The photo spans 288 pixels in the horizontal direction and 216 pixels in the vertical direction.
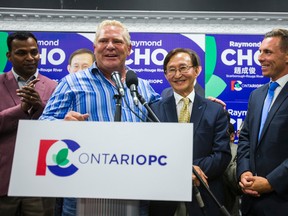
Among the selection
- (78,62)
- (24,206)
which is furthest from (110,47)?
(78,62)

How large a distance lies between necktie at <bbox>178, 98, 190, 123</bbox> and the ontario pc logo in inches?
42.6

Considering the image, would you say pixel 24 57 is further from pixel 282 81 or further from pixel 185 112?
pixel 282 81

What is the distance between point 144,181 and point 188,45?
2960 mm

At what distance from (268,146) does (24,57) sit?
5.99 ft

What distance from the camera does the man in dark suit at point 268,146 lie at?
6.26 feet

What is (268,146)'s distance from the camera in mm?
1985

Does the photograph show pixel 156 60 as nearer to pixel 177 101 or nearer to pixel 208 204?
pixel 177 101

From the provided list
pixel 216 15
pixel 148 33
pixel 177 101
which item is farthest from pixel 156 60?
pixel 177 101

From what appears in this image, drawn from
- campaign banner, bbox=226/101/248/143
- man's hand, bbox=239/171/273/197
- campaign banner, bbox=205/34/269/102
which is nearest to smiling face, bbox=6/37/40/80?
man's hand, bbox=239/171/273/197

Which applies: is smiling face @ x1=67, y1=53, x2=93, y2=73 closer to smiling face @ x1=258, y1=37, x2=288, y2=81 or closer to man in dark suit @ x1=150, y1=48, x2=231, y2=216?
man in dark suit @ x1=150, y1=48, x2=231, y2=216

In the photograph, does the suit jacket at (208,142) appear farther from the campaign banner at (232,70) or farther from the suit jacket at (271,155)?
Result: the campaign banner at (232,70)

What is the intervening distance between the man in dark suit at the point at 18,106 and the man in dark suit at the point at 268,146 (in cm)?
133

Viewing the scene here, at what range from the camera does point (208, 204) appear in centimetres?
205

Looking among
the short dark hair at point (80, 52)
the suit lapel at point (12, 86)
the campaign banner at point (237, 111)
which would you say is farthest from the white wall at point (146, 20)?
the suit lapel at point (12, 86)
